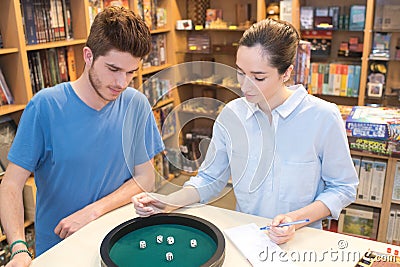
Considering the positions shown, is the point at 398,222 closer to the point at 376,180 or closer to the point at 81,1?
the point at 376,180

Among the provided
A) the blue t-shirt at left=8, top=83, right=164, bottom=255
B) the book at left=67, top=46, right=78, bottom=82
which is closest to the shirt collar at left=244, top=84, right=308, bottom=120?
the blue t-shirt at left=8, top=83, right=164, bottom=255

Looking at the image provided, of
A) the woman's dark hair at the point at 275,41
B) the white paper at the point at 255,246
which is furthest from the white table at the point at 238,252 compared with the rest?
the woman's dark hair at the point at 275,41

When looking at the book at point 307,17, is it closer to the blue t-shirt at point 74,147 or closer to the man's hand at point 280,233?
the blue t-shirt at point 74,147

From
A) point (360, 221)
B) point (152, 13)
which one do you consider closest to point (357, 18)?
point (360, 221)

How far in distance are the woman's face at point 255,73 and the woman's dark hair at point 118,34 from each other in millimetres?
346

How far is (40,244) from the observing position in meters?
A: 1.63

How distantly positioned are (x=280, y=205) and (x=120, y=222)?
58 centimetres

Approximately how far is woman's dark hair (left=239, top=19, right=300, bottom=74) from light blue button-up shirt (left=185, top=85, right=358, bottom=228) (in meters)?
0.15

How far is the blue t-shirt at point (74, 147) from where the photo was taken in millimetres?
1491

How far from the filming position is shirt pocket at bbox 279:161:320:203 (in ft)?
4.85

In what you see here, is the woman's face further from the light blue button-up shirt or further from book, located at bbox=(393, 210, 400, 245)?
book, located at bbox=(393, 210, 400, 245)

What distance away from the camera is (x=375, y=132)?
2.41 metres

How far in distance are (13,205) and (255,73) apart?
3.09 feet

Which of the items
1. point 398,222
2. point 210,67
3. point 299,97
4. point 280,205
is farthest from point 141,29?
point 398,222
